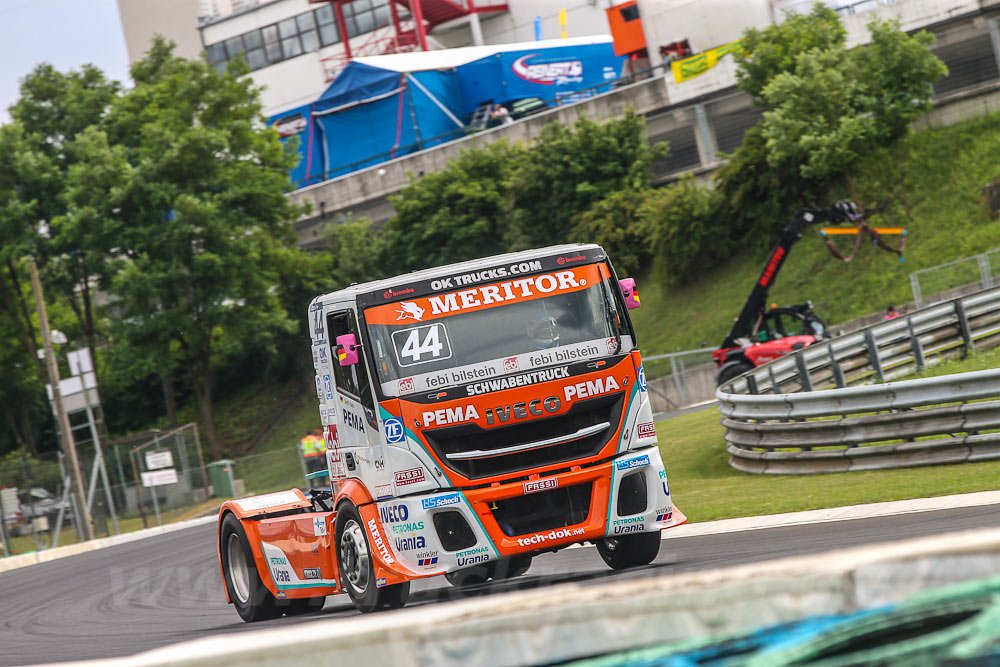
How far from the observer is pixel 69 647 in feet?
37.0

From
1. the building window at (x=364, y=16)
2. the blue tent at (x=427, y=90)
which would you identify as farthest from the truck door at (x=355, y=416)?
the building window at (x=364, y=16)

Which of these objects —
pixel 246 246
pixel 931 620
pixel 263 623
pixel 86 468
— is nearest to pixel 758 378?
pixel 263 623

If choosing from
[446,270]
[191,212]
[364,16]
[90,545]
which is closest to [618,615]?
[446,270]

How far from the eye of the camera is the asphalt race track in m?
10.0

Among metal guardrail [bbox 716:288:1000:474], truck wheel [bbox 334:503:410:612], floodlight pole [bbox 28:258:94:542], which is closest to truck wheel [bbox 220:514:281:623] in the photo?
truck wheel [bbox 334:503:410:612]

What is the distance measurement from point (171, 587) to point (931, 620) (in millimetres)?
14288

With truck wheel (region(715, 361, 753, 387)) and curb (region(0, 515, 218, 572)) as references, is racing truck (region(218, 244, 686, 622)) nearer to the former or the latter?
truck wheel (region(715, 361, 753, 387))

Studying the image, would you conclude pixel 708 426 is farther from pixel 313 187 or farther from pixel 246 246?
pixel 313 187

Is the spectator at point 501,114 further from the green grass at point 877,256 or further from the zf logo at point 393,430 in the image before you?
the zf logo at point 393,430

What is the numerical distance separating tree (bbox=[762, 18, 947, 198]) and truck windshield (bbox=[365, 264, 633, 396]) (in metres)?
29.6

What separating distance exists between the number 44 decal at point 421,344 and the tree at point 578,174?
36.3m

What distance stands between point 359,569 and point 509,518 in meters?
1.34

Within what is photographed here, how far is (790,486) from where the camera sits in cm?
1577

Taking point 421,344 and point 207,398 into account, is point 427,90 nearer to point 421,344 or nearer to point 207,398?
point 207,398
